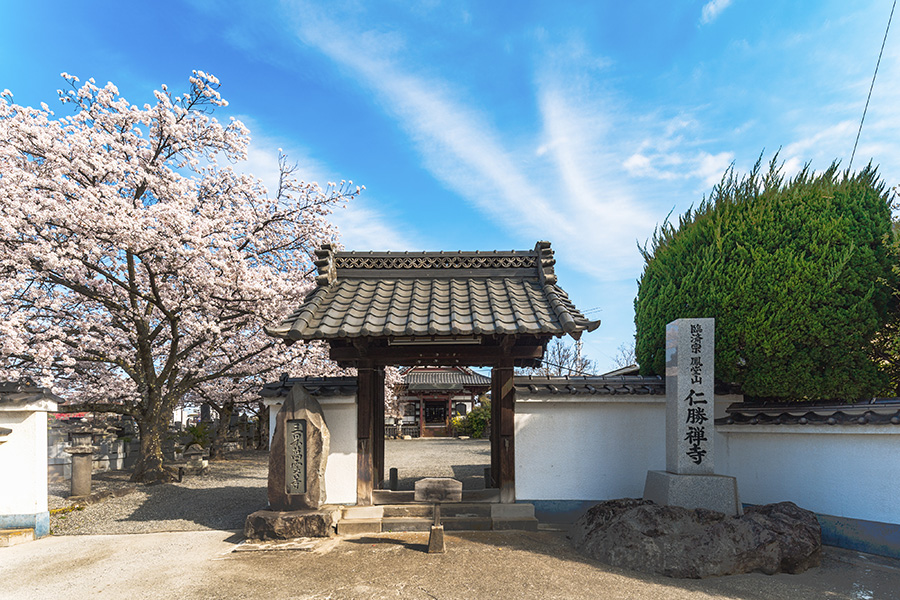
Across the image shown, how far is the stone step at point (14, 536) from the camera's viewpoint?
23.9ft

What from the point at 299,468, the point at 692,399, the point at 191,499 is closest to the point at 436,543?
the point at 299,468

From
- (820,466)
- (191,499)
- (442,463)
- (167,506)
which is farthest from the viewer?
(442,463)

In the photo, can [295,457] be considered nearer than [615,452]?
Yes

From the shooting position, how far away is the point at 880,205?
766cm

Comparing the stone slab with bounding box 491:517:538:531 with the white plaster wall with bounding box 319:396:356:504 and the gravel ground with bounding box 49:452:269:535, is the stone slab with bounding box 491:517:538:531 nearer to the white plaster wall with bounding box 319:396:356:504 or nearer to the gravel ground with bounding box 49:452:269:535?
the white plaster wall with bounding box 319:396:356:504

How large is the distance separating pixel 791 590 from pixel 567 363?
3730cm

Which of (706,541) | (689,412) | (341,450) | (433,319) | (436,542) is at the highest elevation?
(433,319)

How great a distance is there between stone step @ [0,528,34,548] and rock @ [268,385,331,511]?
388 centimetres

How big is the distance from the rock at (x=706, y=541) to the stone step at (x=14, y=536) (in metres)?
8.28

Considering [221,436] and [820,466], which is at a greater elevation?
[820,466]

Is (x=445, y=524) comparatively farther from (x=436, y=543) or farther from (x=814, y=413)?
(x=814, y=413)

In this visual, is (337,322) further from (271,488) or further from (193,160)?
(193,160)

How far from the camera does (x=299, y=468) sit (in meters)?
7.25

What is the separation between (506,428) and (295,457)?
128 inches
